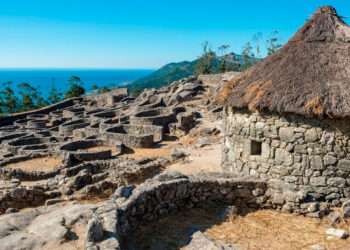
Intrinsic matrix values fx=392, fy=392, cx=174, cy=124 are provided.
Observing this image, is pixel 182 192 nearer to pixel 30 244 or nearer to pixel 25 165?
pixel 30 244

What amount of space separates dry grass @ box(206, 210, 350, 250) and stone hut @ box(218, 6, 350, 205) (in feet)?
2.85

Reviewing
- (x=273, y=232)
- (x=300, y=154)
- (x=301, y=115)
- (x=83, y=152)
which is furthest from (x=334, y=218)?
(x=83, y=152)

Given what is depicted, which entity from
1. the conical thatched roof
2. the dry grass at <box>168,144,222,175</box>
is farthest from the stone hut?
the dry grass at <box>168,144,222,175</box>

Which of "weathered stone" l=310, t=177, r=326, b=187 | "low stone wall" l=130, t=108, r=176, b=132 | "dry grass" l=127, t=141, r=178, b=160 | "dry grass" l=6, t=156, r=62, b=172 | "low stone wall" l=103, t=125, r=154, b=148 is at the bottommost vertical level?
"dry grass" l=6, t=156, r=62, b=172

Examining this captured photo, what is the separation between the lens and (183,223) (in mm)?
9188

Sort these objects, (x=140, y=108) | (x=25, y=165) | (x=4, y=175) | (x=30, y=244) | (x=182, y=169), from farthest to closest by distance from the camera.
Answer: (x=140, y=108), (x=25, y=165), (x=4, y=175), (x=182, y=169), (x=30, y=244)

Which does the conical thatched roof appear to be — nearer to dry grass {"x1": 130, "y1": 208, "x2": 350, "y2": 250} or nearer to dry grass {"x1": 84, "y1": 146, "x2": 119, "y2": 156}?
dry grass {"x1": 130, "y1": 208, "x2": 350, "y2": 250}

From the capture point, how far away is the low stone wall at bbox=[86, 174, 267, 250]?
7.41 m

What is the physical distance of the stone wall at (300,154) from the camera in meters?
9.98

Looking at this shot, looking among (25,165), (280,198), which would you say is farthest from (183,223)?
(25,165)

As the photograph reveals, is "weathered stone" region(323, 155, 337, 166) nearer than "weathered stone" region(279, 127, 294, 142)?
Yes

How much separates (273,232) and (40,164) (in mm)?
14079

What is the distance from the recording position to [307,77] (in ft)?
35.1

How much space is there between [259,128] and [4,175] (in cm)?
1195
